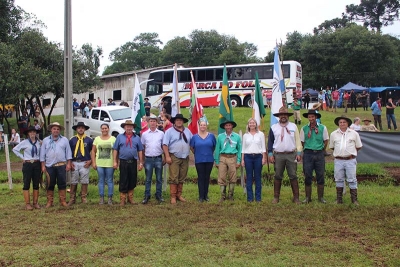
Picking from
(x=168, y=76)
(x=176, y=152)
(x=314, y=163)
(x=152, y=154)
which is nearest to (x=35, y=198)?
(x=152, y=154)

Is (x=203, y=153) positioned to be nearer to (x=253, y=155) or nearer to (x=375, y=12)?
(x=253, y=155)

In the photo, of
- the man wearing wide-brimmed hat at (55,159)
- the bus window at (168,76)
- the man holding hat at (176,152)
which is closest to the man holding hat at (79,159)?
the man wearing wide-brimmed hat at (55,159)

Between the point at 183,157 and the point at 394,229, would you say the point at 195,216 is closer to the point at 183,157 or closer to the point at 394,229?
the point at 183,157

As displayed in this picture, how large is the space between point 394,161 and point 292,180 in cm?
570

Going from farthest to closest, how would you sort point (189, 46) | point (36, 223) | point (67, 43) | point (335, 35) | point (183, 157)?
1. point (189, 46)
2. point (335, 35)
3. point (67, 43)
4. point (183, 157)
5. point (36, 223)

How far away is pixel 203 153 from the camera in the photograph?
9625 millimetres

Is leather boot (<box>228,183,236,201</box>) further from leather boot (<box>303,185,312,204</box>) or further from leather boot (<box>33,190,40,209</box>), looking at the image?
leather boot (<box>33,190,40,209</box>)

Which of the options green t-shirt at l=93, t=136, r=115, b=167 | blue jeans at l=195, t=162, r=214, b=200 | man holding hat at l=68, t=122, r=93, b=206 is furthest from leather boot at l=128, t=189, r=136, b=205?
blue jeans at l=195, t=162, r=214, b=200

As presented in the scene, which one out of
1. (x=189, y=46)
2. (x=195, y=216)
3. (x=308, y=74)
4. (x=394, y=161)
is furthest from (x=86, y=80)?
(x=189, y=46)

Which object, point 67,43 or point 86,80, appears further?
point 86,80

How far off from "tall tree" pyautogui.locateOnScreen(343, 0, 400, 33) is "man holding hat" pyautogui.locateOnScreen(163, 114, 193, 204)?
65.6 m

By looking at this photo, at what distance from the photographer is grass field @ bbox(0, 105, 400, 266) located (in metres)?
5.81

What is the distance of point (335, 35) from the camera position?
51.3m

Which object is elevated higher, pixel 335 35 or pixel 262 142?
pixel 335 35
